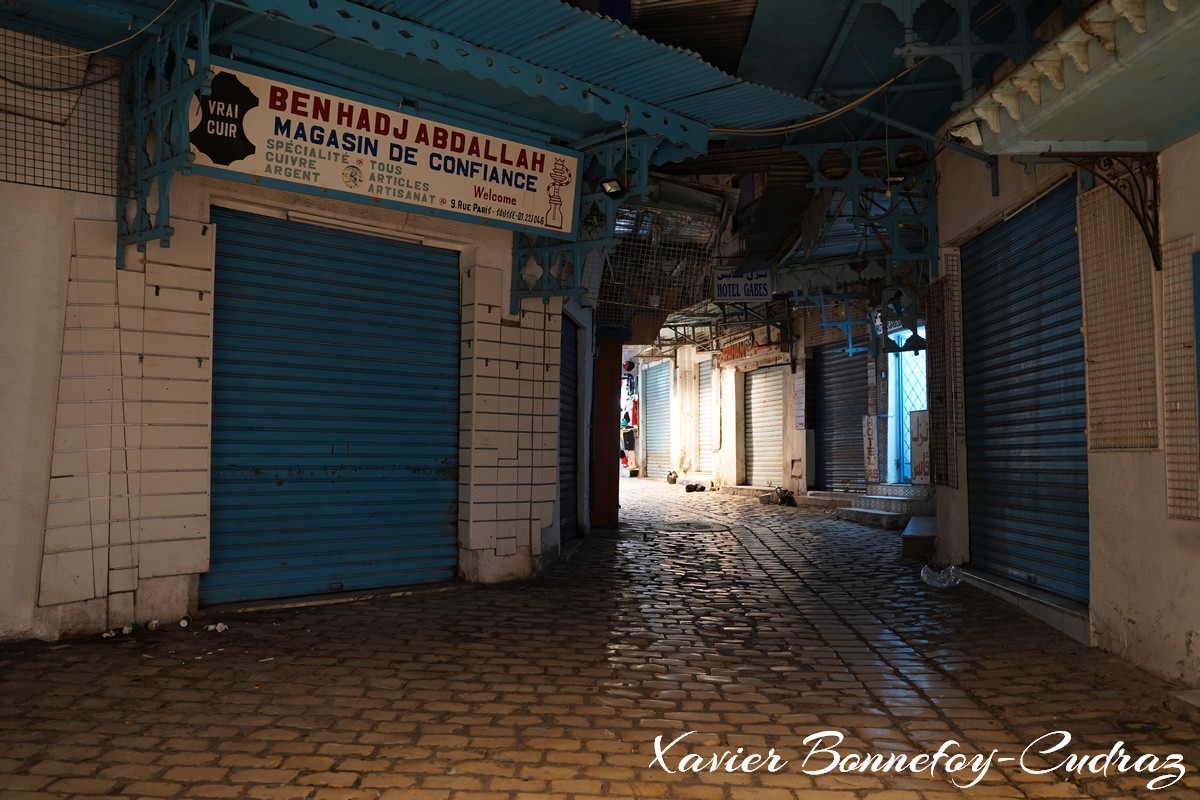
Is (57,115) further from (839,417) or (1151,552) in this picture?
(839,417)

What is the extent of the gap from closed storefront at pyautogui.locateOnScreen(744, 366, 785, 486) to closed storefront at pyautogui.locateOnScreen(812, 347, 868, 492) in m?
1.39

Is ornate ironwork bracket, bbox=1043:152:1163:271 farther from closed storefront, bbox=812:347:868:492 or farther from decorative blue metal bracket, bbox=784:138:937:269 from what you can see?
closed storefront, bbox=812:347:868:492

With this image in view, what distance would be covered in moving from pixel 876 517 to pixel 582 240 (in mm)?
8461

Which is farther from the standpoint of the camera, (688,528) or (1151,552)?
(688,528)

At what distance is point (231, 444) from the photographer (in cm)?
665

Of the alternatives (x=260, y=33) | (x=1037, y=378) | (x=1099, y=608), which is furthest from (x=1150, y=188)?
(x=260, y=33)

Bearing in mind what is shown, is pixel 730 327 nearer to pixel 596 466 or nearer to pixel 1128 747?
pixel 596 466

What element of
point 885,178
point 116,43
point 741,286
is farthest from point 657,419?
point 116,43

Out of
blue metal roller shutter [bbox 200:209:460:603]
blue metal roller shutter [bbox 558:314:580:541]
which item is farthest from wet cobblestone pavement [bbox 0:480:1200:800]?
blue metal roller shutter [bbox 558:314:580:541]

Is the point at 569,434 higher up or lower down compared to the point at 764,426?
lower down

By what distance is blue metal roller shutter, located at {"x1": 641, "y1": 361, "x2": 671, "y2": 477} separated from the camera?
29.3 metres

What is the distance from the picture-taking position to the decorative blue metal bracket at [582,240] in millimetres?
7789

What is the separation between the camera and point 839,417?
1841 cm

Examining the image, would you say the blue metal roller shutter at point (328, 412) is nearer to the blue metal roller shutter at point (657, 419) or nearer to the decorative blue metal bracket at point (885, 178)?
the decorative blue metal bracket at point (885, 178)
